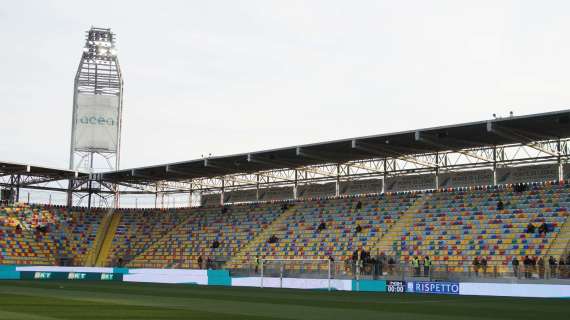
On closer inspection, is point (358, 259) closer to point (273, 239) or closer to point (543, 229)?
point (543, 229)

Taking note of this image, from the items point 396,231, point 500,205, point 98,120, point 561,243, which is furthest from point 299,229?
point 98,120

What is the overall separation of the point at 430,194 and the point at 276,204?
14185 mm

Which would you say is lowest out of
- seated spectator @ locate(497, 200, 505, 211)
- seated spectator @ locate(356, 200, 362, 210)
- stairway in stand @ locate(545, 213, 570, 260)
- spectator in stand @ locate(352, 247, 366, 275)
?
spectator in stand @ locate(352, 247, 366, 275)

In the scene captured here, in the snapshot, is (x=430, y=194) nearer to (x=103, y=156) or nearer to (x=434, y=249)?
(x=434, y=249)

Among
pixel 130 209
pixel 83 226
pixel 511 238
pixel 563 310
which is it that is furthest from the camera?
pixel 130 209

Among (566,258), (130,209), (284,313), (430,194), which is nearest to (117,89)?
(130,209)

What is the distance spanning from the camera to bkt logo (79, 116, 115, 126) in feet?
234

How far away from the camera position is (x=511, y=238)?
41.6m

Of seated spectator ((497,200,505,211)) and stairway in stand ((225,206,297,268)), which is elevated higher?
seated spectator ((497,200,505,211))

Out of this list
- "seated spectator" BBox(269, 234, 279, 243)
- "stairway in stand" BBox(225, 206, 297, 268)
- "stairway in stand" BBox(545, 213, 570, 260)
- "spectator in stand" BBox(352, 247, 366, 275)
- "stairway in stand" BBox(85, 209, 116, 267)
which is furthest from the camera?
"stairway in stand" BBox(85, 209, 116, 267)

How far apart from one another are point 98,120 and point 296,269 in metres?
35.0

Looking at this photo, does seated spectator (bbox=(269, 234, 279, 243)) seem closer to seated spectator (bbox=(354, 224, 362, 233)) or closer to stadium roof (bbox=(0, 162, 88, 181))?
seated spectator (bbox=(354, 224, 362, 233))

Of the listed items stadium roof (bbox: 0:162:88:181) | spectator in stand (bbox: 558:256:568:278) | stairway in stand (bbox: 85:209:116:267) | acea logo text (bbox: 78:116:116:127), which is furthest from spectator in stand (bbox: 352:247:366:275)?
acea logo text (bbox: 78:116:116:127)

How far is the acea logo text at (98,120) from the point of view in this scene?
7131cm
